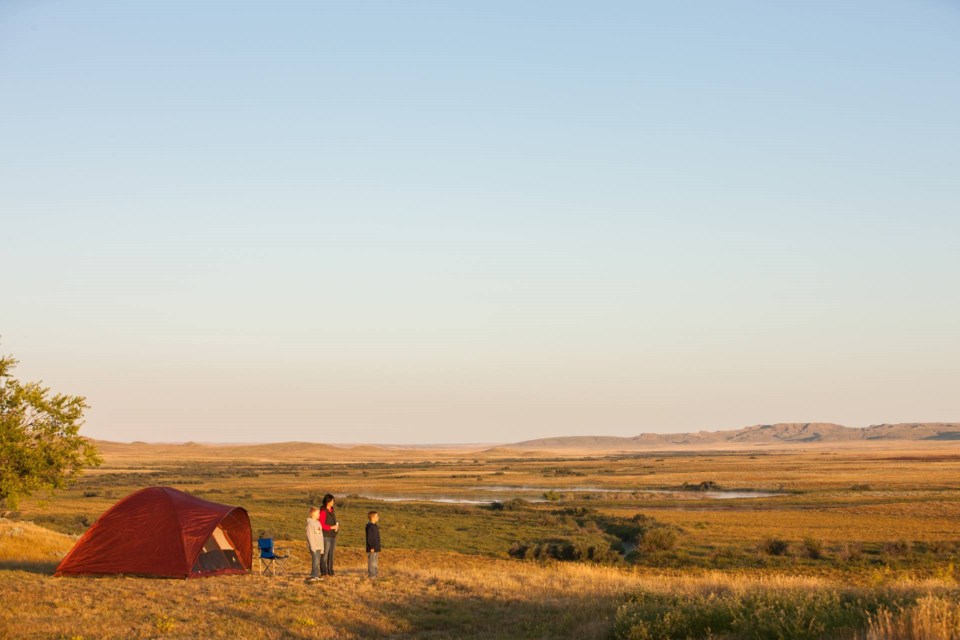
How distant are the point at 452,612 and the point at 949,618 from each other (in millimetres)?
9582

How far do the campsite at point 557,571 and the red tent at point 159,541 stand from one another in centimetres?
54

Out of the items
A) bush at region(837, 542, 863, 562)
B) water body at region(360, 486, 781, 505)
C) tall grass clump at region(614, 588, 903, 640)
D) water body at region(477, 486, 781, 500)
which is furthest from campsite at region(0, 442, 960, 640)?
water body at region(477, 486, 781, 500)

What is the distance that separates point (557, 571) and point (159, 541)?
11.2 meters

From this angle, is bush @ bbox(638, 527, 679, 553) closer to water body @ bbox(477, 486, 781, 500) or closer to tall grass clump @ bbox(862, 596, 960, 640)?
tall grass clump @ bbox(862, 596, 960, 640)

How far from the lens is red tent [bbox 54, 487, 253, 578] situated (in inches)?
919

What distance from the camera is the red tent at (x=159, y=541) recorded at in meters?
23.3

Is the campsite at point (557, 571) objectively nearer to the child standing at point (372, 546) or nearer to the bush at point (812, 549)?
the bush at point (812, 549)

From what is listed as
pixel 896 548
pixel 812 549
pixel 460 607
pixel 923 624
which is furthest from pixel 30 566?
pixel 896 548

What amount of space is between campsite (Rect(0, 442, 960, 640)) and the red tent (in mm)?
544

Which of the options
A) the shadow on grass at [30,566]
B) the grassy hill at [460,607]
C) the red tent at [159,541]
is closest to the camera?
the grassy hill at [460,607]

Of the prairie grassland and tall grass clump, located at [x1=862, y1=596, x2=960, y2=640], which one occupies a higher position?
tall grass clump, located at [x1=862, y1=596, x2=960, y2=640]

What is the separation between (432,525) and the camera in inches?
1857

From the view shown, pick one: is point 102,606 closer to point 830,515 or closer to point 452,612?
point 452,612

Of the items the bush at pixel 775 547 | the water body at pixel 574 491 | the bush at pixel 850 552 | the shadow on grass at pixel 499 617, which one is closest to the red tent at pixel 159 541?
the shadow on grass at pixel 499 617
